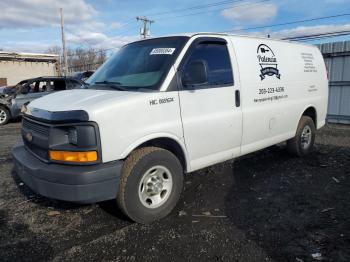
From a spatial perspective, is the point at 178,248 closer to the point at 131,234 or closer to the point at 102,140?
the point at 131,234

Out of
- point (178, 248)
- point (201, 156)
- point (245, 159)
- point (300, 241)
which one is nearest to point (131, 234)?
point (178, 248)

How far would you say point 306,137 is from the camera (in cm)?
666

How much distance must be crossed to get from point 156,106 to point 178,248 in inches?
59.3

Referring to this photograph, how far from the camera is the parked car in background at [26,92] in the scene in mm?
12594

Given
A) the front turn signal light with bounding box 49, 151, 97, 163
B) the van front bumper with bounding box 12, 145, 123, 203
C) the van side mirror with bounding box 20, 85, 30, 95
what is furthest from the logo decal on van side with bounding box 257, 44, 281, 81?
the van side mirror with bounding box 20, 85, 30, 95

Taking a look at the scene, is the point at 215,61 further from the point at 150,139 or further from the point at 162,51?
the point at 150,139

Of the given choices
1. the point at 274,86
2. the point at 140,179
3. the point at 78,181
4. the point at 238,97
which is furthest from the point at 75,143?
the point at 274,86

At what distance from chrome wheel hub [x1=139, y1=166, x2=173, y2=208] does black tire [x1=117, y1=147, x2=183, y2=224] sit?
0.03 metres

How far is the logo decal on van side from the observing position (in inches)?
203

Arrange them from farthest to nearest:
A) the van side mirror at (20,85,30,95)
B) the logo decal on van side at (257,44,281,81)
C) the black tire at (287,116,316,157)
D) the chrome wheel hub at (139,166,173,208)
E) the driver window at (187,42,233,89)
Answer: the van side mirror at (20,85,30,95) < the black tire at (287,116,316,157) < the logo decal on van side at (257,44,281,81) < the driver window at (187,42,233,89) < the chrome wheel hub at (139,166,173,208)

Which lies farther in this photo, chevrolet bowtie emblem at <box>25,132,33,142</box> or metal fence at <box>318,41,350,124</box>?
metal fence at <box>318,41,350,124</box>

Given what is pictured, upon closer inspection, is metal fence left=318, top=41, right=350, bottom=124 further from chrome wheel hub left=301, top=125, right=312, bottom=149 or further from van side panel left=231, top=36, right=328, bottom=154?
chrome wheel hub left=301, top=125, right=312, bottom=149

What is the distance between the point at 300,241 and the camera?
3.38 meters

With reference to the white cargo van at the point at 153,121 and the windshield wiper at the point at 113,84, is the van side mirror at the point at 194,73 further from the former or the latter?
the windshield wiper at the point at 113,84
